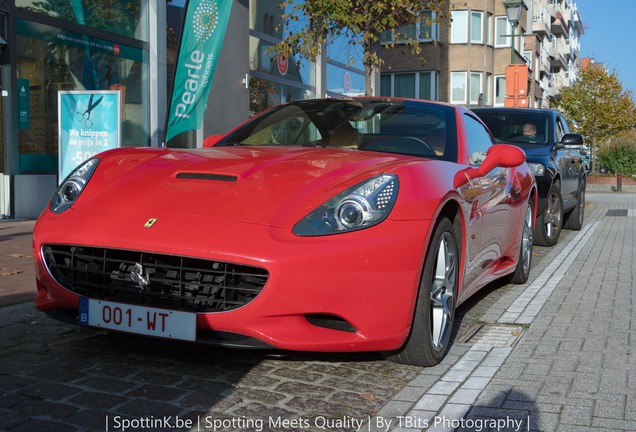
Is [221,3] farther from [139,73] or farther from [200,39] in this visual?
[139,73]

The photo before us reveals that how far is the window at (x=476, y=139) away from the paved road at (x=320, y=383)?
107 centimetres

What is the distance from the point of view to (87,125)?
30.4 feet

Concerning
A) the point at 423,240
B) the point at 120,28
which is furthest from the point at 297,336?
the point at 120,28

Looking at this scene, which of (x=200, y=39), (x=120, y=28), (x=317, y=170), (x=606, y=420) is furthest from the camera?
(x=120, y=28)

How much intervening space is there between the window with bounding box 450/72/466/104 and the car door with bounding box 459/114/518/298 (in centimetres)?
3549

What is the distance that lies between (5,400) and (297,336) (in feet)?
3.96

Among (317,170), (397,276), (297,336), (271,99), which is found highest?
(271,99)

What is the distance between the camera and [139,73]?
13.2 m

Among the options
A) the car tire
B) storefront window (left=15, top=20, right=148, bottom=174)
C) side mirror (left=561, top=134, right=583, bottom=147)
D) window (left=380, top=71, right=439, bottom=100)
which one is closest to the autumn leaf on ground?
the car tire

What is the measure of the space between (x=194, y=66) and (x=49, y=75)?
291 cm

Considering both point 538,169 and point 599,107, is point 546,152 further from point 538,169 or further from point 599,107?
point 599,107

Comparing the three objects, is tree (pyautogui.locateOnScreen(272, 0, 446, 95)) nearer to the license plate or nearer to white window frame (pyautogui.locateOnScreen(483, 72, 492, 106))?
the license plate

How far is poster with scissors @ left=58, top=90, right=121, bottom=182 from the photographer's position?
9.16 m

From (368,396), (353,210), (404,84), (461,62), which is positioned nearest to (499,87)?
(461,62)
